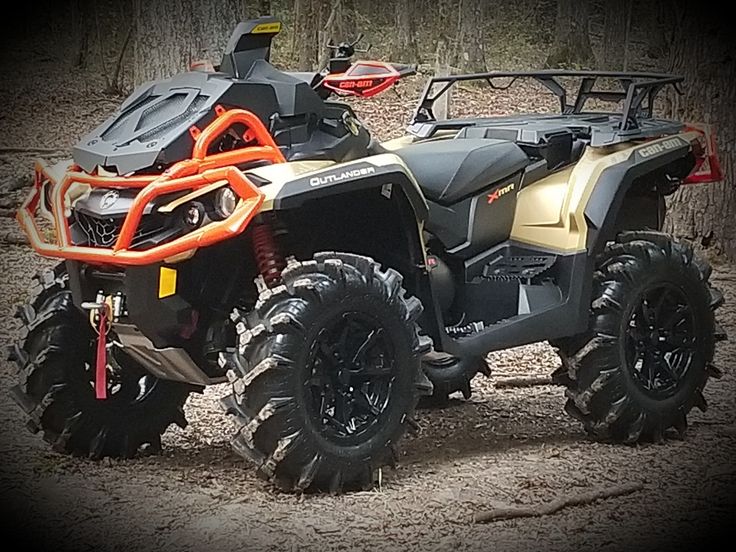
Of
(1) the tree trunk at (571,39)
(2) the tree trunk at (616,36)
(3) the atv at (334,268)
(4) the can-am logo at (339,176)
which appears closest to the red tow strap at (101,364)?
(3) the atv at (334,268)

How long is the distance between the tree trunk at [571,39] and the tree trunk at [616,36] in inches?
14.4

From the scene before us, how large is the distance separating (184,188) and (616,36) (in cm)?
1826

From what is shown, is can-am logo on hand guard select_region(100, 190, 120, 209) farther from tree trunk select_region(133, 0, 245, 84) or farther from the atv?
tree trunk select_region(133, 0, 245, 84)

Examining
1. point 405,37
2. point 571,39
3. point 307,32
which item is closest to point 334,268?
point 307,32

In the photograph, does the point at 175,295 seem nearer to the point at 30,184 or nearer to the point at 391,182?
the point at 391,182

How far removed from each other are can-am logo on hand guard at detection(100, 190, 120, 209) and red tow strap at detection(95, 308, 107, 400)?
0.48m

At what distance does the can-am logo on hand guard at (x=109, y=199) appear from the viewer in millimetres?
5098

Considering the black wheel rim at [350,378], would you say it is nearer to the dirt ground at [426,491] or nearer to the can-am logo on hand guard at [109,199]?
the dirt ground at [426,491]

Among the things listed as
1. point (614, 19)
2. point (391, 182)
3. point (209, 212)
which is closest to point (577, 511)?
point (391, 182)

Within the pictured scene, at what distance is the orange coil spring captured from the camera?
5293 mm

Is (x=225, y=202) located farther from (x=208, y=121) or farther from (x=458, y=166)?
(x=458, y=166)

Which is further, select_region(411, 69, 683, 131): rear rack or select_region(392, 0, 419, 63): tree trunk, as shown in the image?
select_region(392, 0, 419, 63): tree trunk

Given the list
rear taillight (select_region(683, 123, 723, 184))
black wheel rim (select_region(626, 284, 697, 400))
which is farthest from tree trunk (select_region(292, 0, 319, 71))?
black wheel rim (select_region(626, 284, 697, 400))

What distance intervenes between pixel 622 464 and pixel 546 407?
1.24 metres
